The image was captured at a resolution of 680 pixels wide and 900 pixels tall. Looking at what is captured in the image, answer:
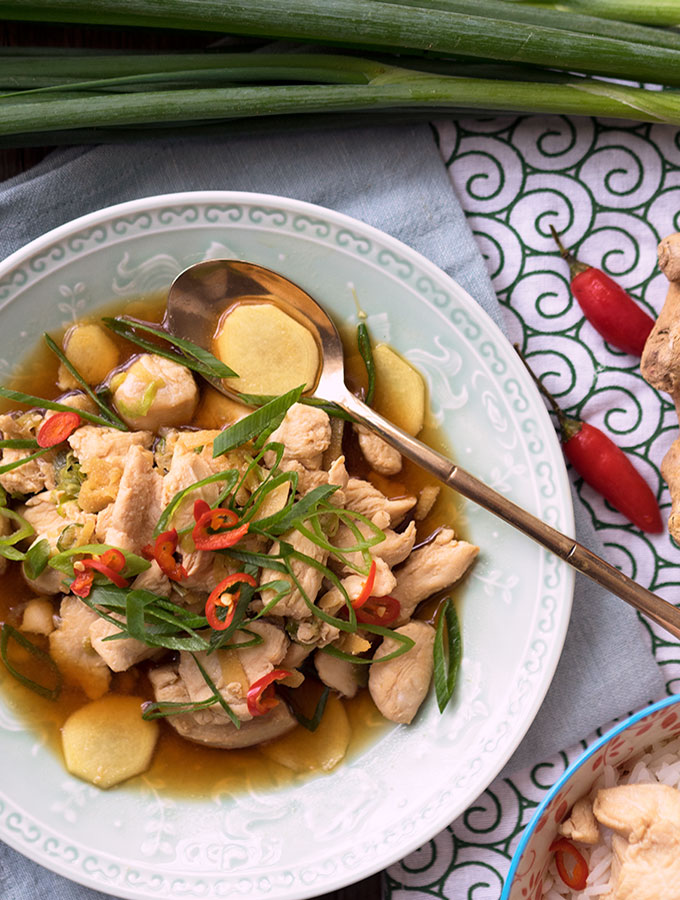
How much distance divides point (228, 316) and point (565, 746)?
185 cm

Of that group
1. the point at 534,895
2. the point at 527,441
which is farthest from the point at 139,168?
the point at 534,895

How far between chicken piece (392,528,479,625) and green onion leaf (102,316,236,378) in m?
0.85

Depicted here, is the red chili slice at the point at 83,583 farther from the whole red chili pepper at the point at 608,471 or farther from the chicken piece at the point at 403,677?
the whole red chili pepper at the point at 608,471

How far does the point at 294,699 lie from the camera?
2.63m

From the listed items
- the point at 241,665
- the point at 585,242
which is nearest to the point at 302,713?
the point at 241,665

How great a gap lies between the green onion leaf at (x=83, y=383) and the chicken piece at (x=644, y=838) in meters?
1.96

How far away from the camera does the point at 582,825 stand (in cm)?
248

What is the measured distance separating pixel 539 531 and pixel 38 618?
A: 163cm

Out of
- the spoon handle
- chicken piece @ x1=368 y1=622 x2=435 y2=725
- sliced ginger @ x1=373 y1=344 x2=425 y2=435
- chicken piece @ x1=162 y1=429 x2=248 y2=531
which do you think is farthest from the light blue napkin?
chicken piece @ x1=162 y1=429 x2=248 y2=531

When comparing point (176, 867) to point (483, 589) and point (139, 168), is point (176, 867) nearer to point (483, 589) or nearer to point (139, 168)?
point (483, 589)

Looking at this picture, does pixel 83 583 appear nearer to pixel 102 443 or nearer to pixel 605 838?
pixel 102 443

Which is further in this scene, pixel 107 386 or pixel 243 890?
pixel 107 386

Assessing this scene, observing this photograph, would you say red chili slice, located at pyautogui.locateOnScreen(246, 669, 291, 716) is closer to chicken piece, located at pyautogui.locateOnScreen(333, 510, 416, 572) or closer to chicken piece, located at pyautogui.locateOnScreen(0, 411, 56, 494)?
chicken piece, located at pyautogui.locateOnScreen(333, 510, 416, 572)

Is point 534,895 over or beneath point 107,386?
beneath
